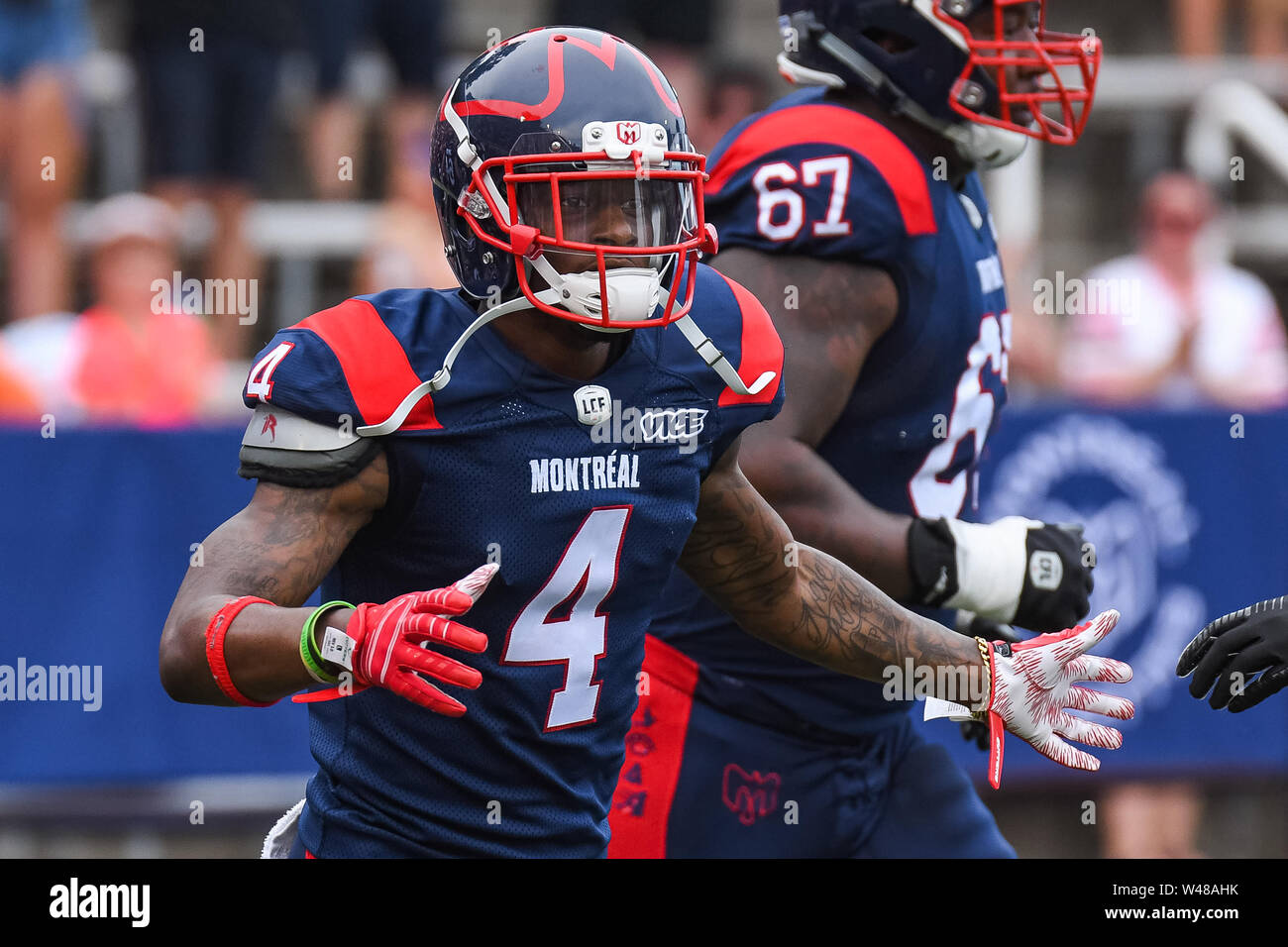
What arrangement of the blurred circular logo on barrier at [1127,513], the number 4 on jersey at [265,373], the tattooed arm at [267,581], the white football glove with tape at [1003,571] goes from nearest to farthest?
1. the tattooed arm at [267,581]
2. the number 4 on jersey at [265,373]
3. the white football glove with tape at [1003,571]
4. the blurred circular logo on barrier at [1127,513]

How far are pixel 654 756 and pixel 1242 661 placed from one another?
1.21 meters

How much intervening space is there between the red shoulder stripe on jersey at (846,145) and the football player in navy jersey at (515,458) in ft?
2.30

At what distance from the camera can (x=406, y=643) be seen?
7.92ft

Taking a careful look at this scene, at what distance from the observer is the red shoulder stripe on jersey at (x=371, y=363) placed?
107 inches

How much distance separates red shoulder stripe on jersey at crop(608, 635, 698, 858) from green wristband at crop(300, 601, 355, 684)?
1.41 meters

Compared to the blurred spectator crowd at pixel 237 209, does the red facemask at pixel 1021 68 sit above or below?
above

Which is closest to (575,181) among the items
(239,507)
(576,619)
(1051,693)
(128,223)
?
(576,619)

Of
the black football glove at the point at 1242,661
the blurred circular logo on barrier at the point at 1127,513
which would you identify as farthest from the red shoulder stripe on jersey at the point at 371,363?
the blurred circular logo on barrier at the point at 1127,513

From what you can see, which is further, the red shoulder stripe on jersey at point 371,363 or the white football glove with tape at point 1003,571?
the white football glove with tape at point 1003,571

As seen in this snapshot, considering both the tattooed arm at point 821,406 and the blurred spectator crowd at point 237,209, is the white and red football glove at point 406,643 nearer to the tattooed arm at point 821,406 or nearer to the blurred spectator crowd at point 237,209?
the tattooed arm at point 821,406

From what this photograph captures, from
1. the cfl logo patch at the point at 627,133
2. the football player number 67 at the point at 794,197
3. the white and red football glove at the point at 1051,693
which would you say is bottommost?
the white and red football glove at the point at 1051,693

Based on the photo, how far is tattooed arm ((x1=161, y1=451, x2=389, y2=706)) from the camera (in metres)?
2.52

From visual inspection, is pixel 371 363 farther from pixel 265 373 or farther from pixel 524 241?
pixel 524 241

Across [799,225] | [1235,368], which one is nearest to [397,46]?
[1235,368]
